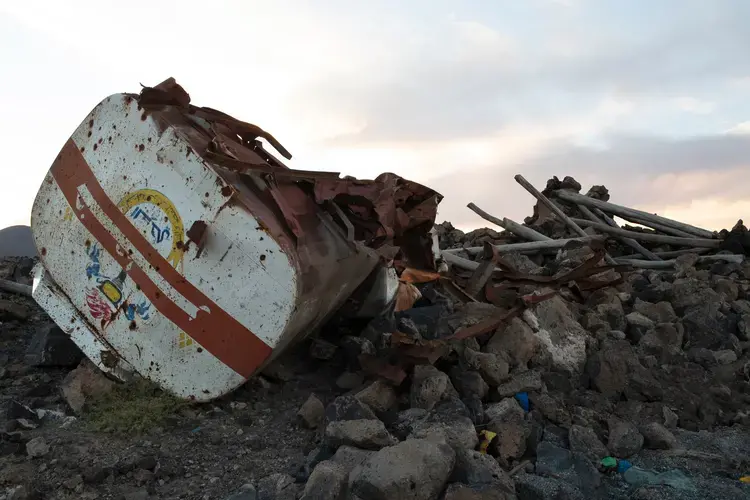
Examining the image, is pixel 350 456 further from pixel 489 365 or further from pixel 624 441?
pixel 624 441

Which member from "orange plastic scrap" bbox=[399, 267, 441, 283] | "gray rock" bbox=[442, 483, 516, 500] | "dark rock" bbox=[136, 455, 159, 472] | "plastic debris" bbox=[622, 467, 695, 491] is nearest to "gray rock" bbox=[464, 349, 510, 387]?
"plastic debris" bbox=[622, 467, 695, 491]

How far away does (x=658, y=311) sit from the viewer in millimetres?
5121

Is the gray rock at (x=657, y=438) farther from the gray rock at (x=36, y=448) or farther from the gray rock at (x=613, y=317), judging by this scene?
the gray rock at (x=36, y=448)

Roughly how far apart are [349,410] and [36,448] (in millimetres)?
1431

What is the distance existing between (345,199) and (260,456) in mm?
1389

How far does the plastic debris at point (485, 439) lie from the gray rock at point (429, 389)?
325mm

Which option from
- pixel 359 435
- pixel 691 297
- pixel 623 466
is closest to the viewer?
→ pixel 359 435

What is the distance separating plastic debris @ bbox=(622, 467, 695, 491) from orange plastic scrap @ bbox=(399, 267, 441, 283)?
1.99 m

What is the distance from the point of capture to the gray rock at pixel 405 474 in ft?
7.25

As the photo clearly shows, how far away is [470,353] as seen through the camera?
3.59 metres

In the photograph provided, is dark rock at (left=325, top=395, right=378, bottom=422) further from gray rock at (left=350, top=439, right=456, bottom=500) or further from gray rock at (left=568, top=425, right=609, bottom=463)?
gray rock at (left=568, top=425, right=609, bottom=463)

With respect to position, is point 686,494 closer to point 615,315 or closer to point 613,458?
point 613,458

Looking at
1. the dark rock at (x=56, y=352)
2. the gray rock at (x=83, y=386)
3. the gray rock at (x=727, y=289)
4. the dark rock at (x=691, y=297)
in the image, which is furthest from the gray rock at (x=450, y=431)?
the gray rock at (x=727, y=289)

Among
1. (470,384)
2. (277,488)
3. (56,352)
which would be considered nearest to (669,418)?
(470,384)
